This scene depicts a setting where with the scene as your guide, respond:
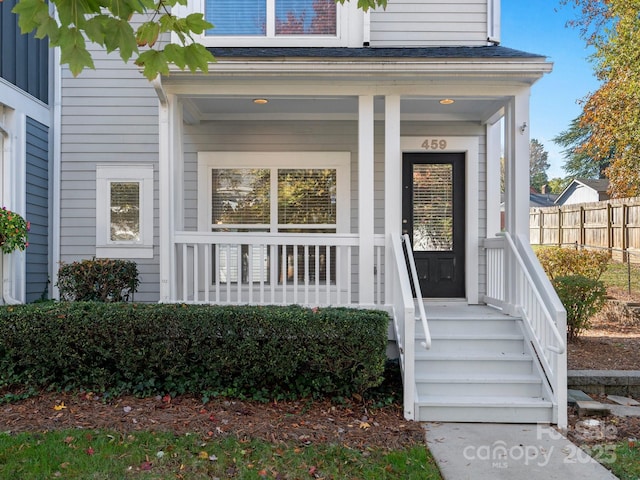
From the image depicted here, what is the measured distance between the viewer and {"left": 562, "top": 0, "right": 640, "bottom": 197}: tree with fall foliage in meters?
12.6

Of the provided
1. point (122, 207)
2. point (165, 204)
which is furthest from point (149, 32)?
point (122, 207)

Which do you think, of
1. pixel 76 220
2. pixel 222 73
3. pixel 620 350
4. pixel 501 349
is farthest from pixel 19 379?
pixel 620 350

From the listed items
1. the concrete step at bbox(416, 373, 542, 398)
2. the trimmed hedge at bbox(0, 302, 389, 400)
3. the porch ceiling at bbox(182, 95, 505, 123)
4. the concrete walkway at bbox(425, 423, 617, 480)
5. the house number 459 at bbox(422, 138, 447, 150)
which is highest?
the porch ceiling at bbox(182, 95, 505, 123)

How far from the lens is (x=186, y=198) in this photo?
685 centimetres

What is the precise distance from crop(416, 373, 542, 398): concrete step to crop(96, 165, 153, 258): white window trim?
162 inches

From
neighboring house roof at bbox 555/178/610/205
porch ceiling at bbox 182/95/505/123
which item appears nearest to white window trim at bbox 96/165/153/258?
porch ceiling at bbox 182/95/505/123

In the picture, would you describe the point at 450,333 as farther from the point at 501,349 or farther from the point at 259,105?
the point at 259,105

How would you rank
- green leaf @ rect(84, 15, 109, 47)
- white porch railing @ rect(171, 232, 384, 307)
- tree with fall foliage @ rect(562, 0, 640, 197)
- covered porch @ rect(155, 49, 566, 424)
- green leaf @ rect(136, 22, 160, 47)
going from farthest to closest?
tree with fall foliage @ rect(562, 0, 640, 197) < white porch railing @ rect(171, 232, 384, 307) < covered porch @ rect(155, 49, 566, 424) < green leaf @ rect(136, 22, 160, 47) < green leaf @ rect(84, 15, 109, 47)

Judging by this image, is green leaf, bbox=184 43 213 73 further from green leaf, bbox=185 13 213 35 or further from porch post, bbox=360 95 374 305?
porch post, bbox=360 95 374 305

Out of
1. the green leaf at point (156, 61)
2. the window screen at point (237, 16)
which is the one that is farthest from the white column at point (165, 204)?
the green leaf at point (156, 61)

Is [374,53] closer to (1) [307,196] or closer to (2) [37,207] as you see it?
(1) [307,196]

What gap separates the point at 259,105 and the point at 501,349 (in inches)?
159

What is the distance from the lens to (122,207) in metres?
6.85

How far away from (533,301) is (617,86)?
11.1 meters
